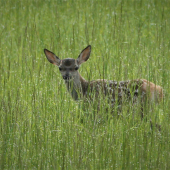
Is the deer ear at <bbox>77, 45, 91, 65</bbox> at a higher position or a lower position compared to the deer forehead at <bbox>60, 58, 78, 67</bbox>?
higher

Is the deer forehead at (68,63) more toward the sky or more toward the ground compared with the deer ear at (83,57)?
more toward the ground

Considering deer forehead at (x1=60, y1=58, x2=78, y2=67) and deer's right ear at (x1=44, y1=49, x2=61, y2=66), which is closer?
deer forehead at (x1=60, y1=58, x2=78, y2=67)

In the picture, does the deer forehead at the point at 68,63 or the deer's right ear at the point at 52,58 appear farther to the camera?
the deer's right ear at the point at 52,58

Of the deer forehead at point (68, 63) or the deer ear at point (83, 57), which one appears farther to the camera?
the deer ear at point (83, 57)

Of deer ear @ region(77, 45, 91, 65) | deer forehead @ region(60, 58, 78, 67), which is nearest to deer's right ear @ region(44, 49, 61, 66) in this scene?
deer forehead @ region(60, 58, 78, 67)

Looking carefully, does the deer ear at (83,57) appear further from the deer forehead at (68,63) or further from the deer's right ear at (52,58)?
the deer's right ear at (52,58)

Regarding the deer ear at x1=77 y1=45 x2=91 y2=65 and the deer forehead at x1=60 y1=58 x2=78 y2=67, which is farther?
the deer ear at x1=77 y1=45 x2=91 y2=65

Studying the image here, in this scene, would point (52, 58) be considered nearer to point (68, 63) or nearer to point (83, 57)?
point (68, 63)

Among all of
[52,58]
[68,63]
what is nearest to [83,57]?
[68,63]

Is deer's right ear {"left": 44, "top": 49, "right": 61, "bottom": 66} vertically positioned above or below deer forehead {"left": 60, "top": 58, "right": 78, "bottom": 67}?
above

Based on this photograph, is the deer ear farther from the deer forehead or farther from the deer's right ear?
the deer's right ear

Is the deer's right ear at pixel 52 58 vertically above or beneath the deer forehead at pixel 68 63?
above

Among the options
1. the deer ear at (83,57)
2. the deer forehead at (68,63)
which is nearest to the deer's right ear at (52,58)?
the deer forehead at (68,63)

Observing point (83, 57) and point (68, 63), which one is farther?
point (83, 57)
